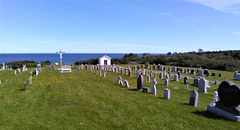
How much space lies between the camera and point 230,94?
350 inches

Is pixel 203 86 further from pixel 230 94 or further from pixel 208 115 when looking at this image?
pixel 208 115

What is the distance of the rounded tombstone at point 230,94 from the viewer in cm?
856

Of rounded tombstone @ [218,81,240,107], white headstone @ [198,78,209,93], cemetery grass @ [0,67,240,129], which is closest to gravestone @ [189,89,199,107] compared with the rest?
cemetery grass @ [0,67,240,129]

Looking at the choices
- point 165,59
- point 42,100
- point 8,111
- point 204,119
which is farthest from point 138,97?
point 165,59

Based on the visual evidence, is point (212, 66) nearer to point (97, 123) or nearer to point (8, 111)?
point (97, 123)

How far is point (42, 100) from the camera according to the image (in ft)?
38.1

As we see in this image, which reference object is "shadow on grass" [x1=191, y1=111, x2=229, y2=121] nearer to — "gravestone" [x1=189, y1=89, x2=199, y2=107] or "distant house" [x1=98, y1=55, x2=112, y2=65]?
"gravestone" [x1=189, y1=89, x2=199, y2=107]

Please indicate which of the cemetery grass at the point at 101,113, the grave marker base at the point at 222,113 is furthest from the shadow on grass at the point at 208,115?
the grave marker base at the point at 222,113

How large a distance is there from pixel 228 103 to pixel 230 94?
496mm

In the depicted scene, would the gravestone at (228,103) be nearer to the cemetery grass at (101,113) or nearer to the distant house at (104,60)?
the cemetery grass at (101,113)

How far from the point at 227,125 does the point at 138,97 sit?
19.9 ft

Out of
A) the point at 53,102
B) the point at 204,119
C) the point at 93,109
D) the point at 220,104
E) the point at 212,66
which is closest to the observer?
the point at 204,119

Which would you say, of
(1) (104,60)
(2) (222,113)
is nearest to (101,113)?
(2) (222,113)

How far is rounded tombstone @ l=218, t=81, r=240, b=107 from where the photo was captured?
28.1ft
